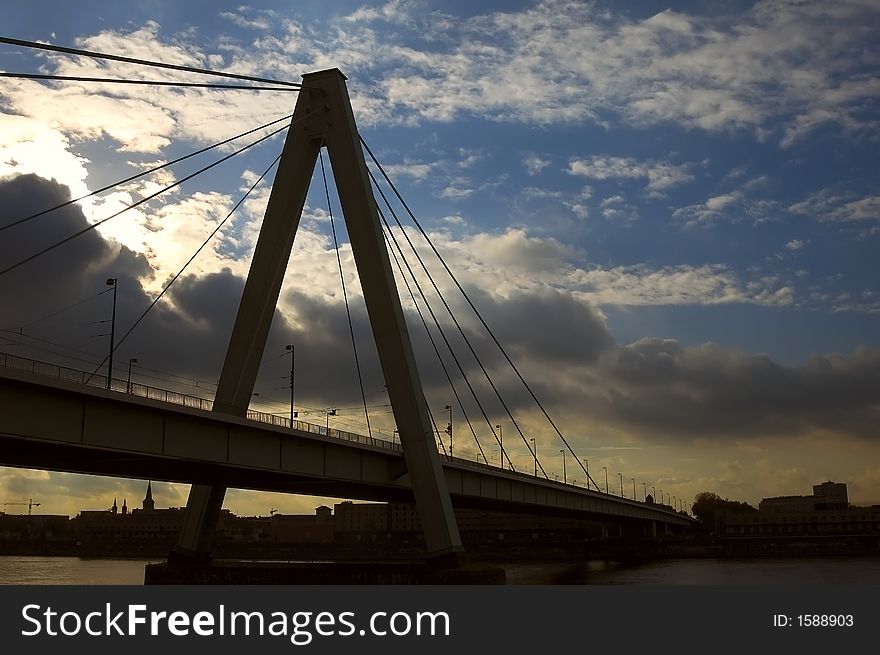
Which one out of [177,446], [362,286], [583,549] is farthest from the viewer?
[583,549]

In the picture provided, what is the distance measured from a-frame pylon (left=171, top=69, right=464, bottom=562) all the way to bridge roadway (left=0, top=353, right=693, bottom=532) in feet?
9.94

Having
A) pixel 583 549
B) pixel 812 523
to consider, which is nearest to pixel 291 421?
pixel 583 549

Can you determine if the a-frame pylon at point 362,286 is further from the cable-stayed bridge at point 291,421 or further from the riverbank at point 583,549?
the riverbank at point 583,549

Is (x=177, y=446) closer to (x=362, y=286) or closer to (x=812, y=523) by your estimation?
(x=362, y=286)

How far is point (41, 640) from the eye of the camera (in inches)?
736

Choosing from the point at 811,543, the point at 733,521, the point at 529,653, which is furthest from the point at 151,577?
the point at 733,521

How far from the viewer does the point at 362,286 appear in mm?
37531

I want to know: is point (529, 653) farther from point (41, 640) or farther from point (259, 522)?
point (259, 522)

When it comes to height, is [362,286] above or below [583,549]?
above

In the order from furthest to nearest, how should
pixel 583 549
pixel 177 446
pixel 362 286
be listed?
1. pixel 583 549
2. pixel 362 286
3. pixel 177 446

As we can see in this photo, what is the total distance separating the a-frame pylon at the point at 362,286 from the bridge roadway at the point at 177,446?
9.94 feet

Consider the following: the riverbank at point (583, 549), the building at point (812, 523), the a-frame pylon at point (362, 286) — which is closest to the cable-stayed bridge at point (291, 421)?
the a-frame pylon at point (362, 286)

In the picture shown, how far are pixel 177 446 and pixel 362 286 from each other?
413 inches

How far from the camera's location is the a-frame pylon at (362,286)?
37.1 m
